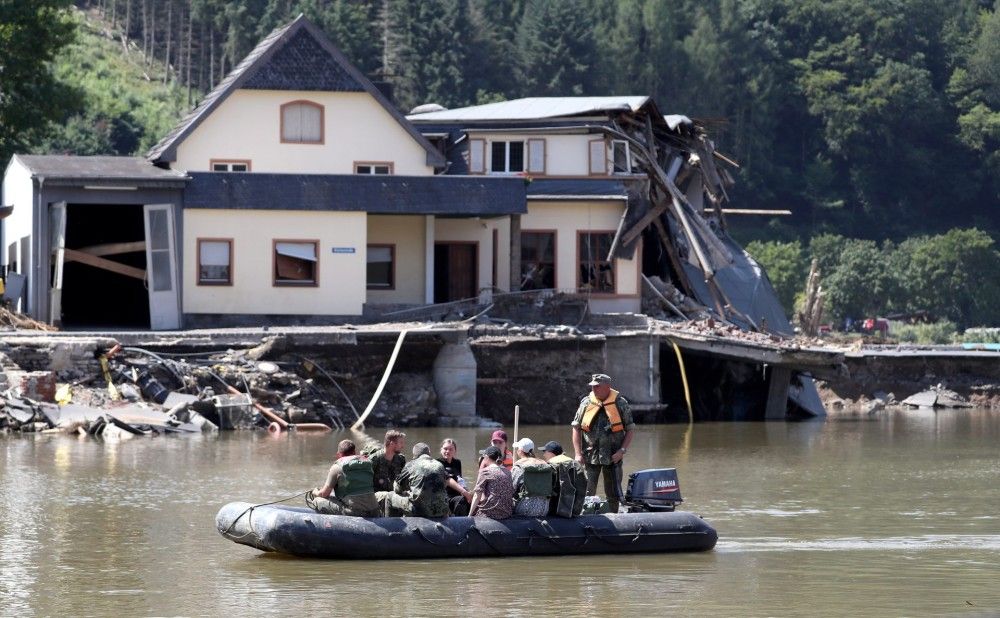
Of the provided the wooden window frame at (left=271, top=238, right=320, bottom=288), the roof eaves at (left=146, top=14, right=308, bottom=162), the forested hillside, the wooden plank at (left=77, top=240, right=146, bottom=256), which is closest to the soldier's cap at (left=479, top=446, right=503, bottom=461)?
the wooden window frame at (left=271, top=238, right=320, bottom=288)

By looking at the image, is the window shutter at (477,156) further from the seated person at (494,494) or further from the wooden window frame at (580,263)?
the seated person at (494,494)

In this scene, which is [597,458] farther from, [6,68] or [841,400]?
[6,68]

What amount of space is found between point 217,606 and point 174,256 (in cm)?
2496

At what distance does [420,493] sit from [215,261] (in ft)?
75.2

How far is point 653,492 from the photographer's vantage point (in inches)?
877

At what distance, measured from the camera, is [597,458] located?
2283cm

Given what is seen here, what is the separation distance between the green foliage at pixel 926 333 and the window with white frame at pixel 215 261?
44.5 meters

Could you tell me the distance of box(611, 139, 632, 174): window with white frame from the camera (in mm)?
48031

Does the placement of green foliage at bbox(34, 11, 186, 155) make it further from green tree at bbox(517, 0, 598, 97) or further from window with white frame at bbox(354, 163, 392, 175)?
window with white frame at bbox(354, 163, 392, 175)

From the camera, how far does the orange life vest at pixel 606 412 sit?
22.8 meters

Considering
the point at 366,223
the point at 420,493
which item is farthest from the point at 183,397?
the point at 420,493

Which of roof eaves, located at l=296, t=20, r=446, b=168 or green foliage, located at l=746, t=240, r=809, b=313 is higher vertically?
roof eaves, located at l=296, t=20, r=446, b=168

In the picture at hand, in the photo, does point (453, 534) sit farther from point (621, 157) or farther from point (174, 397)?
point (621, 157)

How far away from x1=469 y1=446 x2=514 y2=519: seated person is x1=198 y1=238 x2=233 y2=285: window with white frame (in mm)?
22496
